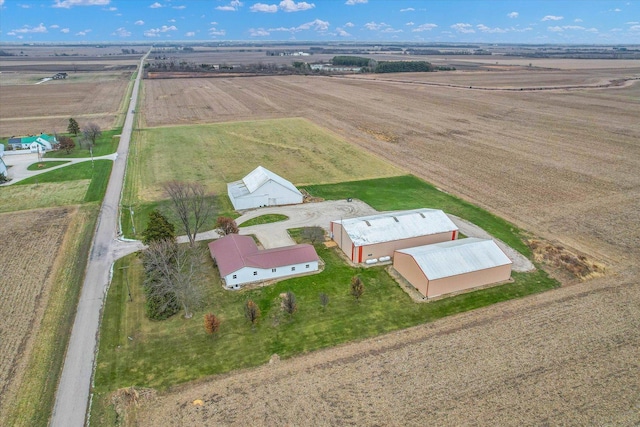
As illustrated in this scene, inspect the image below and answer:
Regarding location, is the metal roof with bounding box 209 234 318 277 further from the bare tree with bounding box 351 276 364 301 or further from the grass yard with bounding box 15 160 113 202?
the grass yard with bounding box 15 160 113 202

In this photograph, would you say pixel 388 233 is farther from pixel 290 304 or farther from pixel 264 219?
pixel 264 219

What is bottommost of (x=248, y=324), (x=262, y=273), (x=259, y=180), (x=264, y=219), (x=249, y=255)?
(x=248, y=324)

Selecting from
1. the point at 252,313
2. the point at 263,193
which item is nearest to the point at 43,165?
the point at 263,193

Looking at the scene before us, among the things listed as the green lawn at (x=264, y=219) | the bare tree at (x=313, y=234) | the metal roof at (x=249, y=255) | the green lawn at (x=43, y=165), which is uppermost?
the metal roof at (x=249, y=255)

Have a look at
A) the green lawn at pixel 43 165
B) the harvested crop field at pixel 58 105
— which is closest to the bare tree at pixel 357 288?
the green lawn at pixel 43 165

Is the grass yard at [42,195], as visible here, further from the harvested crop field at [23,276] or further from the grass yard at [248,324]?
the grass yard at [248,324]

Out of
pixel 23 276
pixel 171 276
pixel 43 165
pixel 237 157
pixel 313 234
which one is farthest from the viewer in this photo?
pixel 237 157
